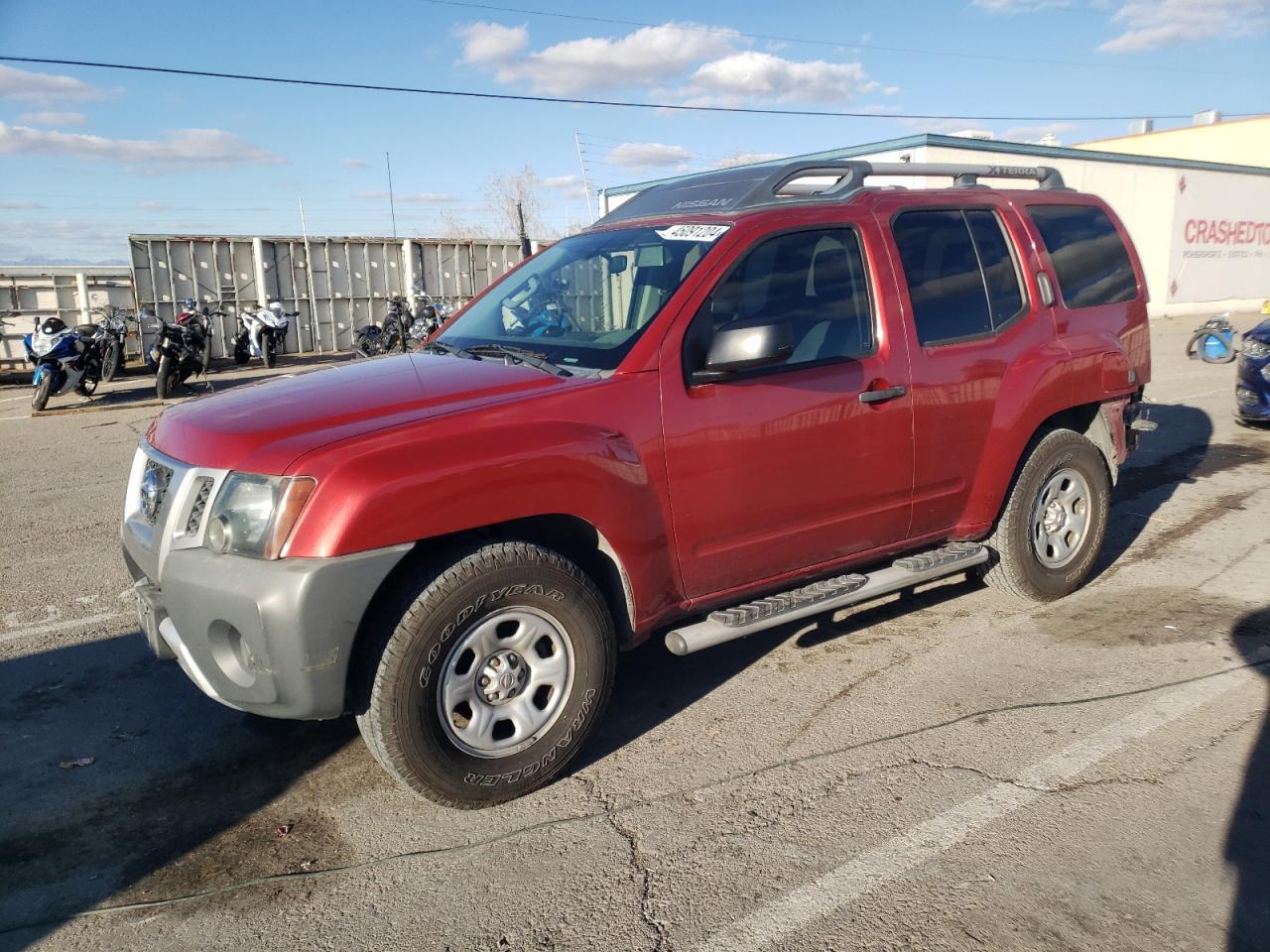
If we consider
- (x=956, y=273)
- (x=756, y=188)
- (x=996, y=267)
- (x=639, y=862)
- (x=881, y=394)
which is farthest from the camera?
(x=996, y=267)

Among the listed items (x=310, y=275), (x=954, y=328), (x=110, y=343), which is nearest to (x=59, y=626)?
(x=954, y=328)

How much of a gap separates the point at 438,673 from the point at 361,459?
734 mm

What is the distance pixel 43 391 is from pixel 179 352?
1.97 metres

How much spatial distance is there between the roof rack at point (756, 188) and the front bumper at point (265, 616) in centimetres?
225

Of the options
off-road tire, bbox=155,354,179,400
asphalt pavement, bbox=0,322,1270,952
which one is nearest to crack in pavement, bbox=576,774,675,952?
asphalt pavement, bbox=0,322,1270,952

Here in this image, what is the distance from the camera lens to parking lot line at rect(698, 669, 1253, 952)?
269cm

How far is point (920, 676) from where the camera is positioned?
433 centimetres

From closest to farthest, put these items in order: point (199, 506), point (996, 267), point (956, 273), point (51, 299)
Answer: point (199, 506), point (956, 273), point (996, 267), point (51, 299)

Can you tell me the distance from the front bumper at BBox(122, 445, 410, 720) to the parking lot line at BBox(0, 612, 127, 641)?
2.19 meters

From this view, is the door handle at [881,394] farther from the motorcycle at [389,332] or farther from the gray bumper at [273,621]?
the motorcycle at [389,332]

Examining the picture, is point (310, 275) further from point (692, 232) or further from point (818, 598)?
point (818, 598)

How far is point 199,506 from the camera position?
3.19 meters

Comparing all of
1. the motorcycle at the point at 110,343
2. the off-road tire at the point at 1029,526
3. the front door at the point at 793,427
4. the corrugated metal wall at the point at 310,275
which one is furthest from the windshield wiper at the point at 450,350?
the corrugated metal wall at the point at 310,275

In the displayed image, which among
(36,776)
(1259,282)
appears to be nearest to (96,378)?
(36,776)
